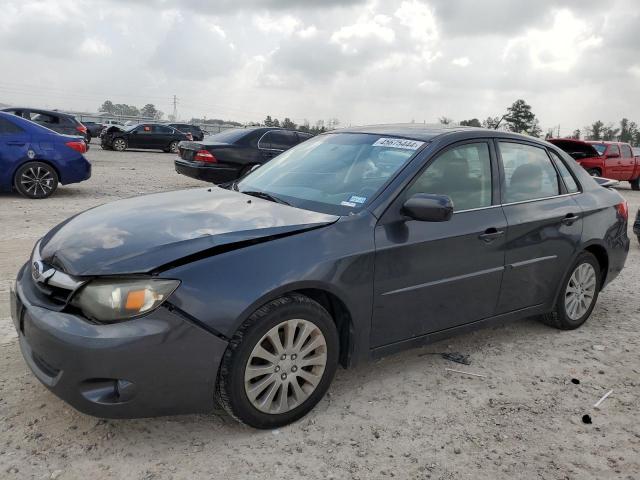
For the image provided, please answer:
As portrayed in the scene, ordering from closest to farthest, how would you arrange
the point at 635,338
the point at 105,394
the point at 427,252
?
the point at 105,394
the point at 427,252
the point at 635,338

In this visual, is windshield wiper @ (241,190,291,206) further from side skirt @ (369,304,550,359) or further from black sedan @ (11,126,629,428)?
side skirt @ (369,304,550,359)

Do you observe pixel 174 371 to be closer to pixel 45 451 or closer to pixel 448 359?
pixel 45 451

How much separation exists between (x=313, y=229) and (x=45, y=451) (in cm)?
167

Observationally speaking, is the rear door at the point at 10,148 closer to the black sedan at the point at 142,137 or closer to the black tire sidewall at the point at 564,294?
the black tire sidewall at the point at 564,294

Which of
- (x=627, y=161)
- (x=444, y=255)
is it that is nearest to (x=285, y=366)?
(x=444, y=255)

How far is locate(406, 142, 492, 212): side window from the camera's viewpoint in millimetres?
3588

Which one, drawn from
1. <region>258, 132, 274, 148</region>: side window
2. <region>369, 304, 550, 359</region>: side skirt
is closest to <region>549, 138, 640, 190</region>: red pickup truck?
<region>258, 132, 274, 148</region>: side window

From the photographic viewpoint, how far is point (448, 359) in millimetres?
4027

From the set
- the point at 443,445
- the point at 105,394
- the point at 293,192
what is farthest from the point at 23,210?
the point at 443,445

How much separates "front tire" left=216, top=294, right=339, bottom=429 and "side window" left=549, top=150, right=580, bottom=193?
8.35 feet

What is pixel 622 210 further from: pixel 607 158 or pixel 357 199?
pixel 607 158

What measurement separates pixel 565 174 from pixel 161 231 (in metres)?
3.25

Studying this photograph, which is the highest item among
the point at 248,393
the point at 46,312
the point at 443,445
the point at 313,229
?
the point at 313,229

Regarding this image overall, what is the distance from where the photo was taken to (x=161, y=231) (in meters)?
2.94
